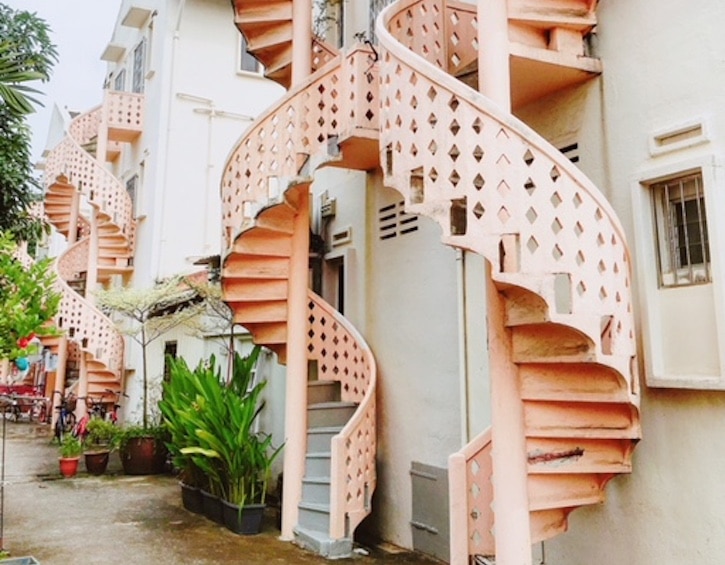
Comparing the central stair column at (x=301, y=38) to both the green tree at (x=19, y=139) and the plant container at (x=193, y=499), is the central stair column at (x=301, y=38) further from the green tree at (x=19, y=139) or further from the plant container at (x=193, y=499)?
the plant container at (x=193, y=499)

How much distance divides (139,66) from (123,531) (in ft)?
40.0

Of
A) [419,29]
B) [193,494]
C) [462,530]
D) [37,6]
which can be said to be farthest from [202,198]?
[462,530]

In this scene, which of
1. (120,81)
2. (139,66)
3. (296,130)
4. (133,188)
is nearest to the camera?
(296,130)

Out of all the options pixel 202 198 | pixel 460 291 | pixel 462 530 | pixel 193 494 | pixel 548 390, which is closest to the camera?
pixel 548 390

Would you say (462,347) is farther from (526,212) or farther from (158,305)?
(158,305)

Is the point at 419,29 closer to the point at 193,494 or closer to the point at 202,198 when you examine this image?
the point at 193,494

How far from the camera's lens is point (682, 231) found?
13.2 feet

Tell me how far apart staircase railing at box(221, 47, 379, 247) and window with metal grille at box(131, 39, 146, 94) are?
9991mm

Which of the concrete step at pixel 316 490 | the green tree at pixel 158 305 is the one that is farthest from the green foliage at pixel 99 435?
the concrete step at pixel 316 490

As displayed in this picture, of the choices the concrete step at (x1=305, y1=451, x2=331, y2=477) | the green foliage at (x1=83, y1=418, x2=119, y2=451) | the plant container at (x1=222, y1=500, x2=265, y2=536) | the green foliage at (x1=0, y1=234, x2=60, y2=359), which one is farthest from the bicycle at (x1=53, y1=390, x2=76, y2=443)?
the green foliage at (x1=0, y1=234, x2=60, y2=359)

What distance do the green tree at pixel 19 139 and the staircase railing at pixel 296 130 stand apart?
2.22 meters

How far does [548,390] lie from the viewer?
3.93 metres

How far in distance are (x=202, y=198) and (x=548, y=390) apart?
416 inches

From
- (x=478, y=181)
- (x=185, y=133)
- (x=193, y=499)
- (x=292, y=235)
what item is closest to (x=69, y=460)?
(x=193, y=499)
